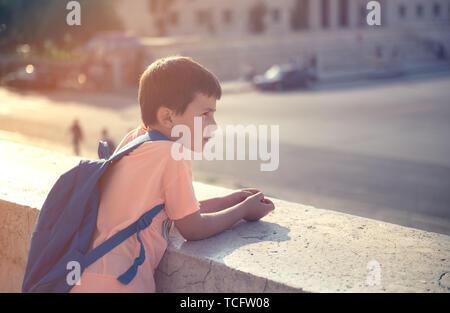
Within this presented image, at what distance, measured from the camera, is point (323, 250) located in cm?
212

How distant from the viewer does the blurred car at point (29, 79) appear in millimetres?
25917

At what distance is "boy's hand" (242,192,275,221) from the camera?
2.38 m

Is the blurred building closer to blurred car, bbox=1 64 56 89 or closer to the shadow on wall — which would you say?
blurred car, bbox=1 64 56 89

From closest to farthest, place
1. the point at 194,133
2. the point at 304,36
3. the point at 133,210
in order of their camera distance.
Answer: the point at 133,210, the point at 194,133, the point at 304,36

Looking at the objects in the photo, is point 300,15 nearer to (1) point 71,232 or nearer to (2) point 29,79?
(2) point 29,79

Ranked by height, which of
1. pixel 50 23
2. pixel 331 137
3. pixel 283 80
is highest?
pixel 50 23

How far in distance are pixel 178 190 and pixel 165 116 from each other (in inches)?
11.5

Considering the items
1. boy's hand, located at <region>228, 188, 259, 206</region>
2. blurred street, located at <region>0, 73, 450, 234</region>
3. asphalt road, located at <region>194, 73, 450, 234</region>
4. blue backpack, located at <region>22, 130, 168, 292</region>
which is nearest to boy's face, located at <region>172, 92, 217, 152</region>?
blue backpack, located at <region>22, 130, 168, 292</region>

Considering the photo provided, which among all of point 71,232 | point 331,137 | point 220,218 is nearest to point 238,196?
point 220,218

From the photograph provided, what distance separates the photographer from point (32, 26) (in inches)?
1115
